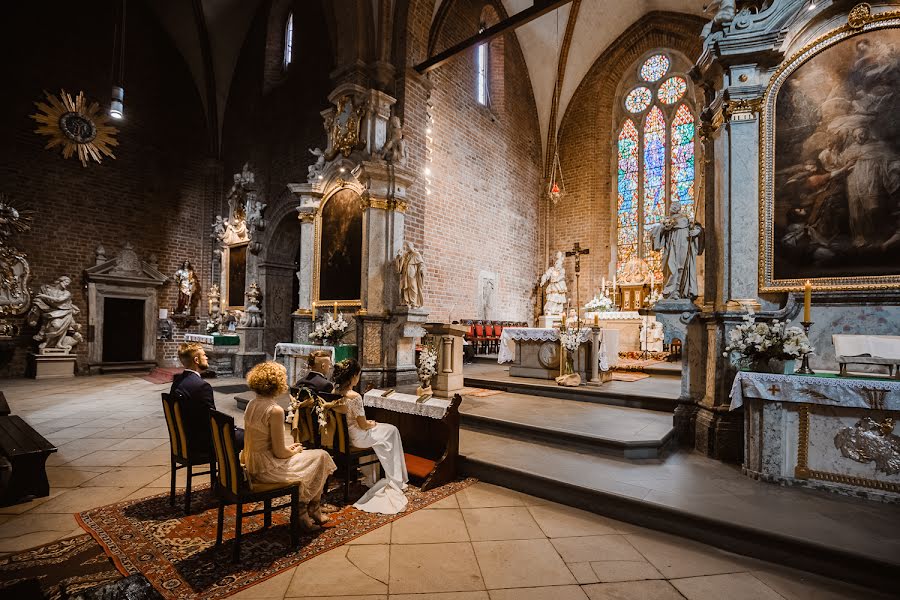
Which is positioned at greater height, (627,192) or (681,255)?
(627,192)

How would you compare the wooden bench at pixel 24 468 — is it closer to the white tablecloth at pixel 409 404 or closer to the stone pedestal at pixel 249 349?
the white tablecloth at pixel 409 404

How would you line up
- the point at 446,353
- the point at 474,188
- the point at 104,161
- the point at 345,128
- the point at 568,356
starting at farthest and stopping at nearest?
the point at 474,188, the point at 104,161, the point at 345,128, the point at 568,356, the point at 446,353

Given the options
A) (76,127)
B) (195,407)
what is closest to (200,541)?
(195,407)

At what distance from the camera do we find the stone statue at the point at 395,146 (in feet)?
27.0

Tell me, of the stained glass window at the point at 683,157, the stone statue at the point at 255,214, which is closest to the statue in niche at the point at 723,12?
the stained glass window at the point at 683,157

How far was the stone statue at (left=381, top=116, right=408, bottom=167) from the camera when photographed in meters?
8.24

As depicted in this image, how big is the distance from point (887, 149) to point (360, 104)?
7306 millimetres

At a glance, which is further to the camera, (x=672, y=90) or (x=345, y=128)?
(x=672, y=90)

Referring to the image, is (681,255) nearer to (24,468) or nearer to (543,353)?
(543,353)

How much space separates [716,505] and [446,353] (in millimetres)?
4223

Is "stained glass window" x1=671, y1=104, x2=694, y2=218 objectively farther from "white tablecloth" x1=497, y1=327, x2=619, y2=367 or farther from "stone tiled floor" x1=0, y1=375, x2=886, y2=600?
"stone tiled floor" x1=0, y1=375, x2=886, y2=600

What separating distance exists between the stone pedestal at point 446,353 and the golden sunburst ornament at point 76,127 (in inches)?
411

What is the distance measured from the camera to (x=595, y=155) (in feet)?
45.6

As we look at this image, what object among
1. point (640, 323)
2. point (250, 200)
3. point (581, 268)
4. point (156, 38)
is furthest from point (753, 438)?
point (156, 38)
